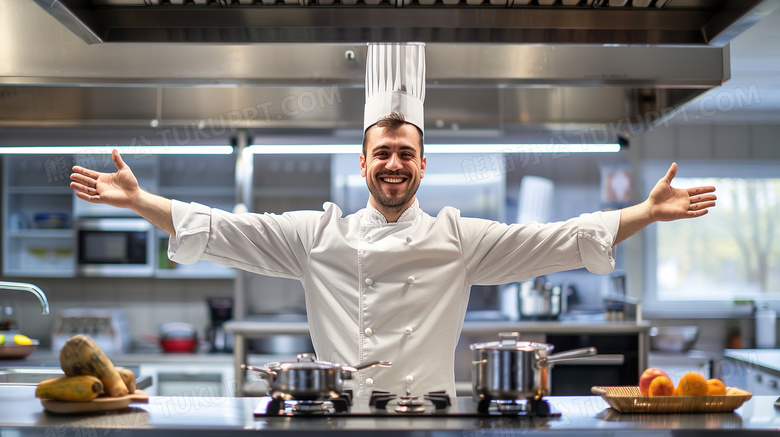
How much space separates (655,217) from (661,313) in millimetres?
3769

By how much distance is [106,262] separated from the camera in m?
4.84

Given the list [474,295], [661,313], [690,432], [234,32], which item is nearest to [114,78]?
[234,32]

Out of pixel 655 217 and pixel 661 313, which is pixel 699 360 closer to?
pixel 661 313

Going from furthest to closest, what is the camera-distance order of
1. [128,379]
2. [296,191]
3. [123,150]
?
[296,191] → [123,150] → [128,379]

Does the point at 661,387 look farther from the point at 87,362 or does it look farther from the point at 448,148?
the point at 448,148

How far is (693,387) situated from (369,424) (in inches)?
30.1

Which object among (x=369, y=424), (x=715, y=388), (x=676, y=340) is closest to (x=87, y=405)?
(x=369, y=424)

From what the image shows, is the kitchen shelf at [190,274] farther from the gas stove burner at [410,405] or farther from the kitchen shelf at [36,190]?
the gas stove burner at [410,405]

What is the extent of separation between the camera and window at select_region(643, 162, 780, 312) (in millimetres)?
5422

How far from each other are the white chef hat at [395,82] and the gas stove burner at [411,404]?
36.5 inches

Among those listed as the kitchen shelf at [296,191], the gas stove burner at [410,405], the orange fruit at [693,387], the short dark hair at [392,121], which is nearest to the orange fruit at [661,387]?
the orange fruit at [693,387]

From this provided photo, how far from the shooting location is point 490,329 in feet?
13.1

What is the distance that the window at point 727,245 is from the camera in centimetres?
542

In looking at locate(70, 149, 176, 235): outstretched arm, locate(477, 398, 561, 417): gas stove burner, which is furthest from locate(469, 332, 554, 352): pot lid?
locate(70, 149, 176, 235): outstretched arm
